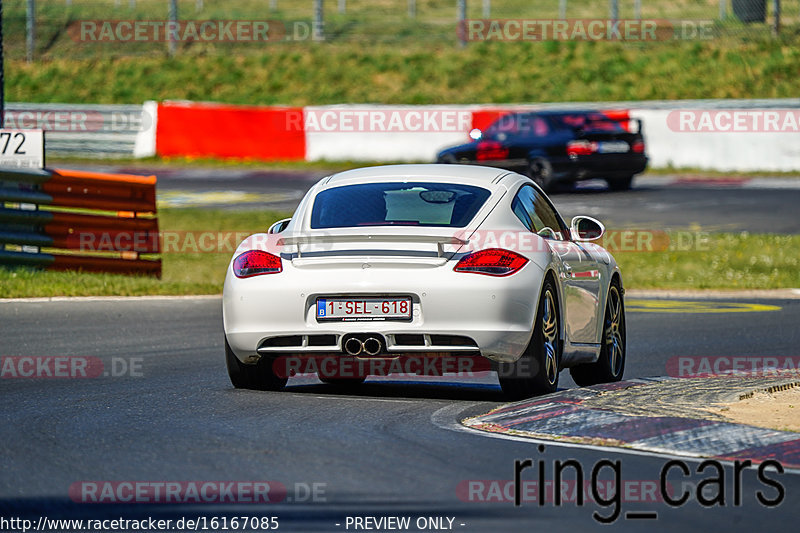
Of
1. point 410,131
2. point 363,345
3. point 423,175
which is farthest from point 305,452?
point 410,131

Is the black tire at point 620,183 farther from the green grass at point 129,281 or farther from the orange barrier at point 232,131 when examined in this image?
the green grass at point 129,281

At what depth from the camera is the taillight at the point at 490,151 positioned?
96.6 ft

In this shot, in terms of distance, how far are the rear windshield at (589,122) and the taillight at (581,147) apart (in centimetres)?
45

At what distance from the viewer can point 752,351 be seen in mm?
12164

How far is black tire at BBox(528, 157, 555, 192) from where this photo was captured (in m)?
28.7

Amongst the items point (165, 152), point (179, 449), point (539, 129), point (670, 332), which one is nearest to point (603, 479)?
point (179, 449)

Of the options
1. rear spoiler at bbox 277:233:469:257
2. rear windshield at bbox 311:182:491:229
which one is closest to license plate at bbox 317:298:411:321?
rear spoiler at bbox 277:233:469:257

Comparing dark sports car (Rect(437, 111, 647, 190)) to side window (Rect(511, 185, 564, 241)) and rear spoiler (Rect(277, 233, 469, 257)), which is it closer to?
side window (Rect(511, 185, 564, 241))

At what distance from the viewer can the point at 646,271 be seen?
20297 millimetres

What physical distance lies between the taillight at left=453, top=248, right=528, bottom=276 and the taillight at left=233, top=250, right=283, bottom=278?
1036mm
